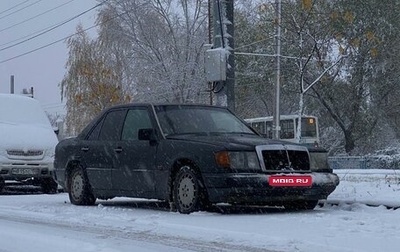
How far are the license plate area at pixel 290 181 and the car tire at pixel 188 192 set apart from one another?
2.80 ft

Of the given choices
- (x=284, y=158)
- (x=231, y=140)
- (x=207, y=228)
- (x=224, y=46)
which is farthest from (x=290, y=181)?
(x=224, y=46)

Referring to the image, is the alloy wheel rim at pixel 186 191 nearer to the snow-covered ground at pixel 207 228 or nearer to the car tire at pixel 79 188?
the snow-covered ground at pixel 207 228

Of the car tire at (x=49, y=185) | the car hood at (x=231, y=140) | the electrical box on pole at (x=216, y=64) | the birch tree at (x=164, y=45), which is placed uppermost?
the birch tree at (x=164, y=45)

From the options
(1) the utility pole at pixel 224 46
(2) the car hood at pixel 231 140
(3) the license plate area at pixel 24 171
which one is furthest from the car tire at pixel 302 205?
(3) the license plate area at pixel 24 171

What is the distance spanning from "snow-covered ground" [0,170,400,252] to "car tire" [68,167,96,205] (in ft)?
0.85

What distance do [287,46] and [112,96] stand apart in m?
10.6

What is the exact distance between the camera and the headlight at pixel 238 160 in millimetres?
9203

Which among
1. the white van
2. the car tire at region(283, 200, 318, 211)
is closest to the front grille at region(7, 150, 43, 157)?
the white van

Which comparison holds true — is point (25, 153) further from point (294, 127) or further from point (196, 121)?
point (294, 127)

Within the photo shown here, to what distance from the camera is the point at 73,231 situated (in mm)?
8281

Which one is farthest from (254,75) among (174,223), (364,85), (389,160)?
(174,223)

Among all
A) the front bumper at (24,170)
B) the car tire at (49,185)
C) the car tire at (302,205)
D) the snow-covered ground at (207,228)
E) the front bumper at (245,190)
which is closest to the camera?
the snow-covered ground at (207,228)

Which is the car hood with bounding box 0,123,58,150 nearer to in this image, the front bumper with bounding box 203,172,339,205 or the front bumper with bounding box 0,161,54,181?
the front bumper with bounding box 0,161,54,181

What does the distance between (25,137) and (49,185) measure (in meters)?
1.12
